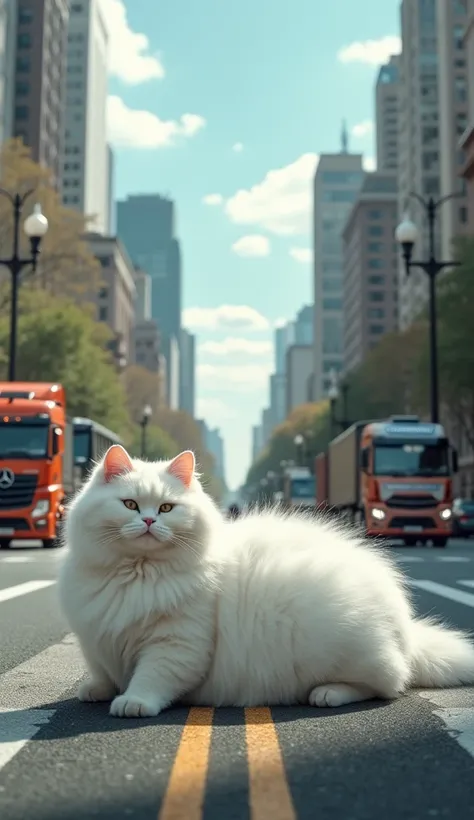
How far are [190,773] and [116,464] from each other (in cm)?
164

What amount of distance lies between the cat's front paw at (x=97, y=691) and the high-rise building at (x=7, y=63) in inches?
3633

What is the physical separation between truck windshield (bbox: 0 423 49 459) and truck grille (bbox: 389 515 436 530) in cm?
925

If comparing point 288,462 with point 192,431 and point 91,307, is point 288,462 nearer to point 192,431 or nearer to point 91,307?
point 192,431

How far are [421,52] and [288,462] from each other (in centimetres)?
5527

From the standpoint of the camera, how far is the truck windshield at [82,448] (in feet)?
121

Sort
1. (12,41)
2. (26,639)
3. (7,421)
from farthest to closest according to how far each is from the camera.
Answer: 1. (12,41)
2. (7,421)
3. (26,639)

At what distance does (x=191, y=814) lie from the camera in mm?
2879

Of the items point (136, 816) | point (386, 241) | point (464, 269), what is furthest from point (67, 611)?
→ point (386, 241)

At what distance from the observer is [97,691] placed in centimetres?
488

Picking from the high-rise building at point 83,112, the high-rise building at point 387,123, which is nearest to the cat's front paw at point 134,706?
the high-rise building at point 83,112

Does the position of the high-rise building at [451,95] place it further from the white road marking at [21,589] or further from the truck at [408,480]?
the white road marking at [21,589]

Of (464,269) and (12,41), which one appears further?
(12,41)

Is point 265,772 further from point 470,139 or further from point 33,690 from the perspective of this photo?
point 470,139

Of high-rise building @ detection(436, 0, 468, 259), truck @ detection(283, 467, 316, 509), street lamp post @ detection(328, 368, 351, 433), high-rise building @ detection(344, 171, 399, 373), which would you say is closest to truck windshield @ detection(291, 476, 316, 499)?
truck @ detection(283, 467, 316, 509)
